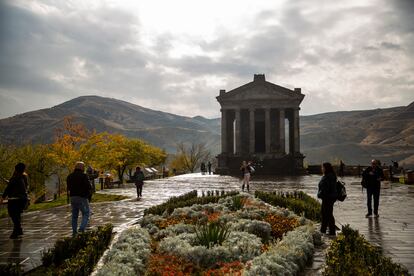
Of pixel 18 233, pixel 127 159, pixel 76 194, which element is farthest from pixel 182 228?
pixel 127 159

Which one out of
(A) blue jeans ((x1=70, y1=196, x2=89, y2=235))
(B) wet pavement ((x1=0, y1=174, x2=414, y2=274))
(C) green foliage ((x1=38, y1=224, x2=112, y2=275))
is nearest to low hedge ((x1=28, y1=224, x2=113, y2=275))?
(C) green foliage ((x1=38, y1=224, x2=112, y2=275))

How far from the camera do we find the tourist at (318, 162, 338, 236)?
33.5 ft

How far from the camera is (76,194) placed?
10750 mm

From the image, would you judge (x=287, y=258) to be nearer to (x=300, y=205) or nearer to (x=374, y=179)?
(x=300, y=205)

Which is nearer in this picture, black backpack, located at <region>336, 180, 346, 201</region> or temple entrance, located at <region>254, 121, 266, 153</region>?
black backpack, located at <region>336, 180, 346, 201</region>

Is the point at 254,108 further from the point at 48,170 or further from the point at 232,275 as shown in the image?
the point at 232,275

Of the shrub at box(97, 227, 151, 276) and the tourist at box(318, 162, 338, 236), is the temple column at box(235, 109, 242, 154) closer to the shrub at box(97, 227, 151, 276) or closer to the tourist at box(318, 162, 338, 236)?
the tourist at box(318, 162, 338, 236)

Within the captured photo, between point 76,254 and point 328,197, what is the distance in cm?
681

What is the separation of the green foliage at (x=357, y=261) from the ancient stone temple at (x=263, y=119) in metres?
44.1

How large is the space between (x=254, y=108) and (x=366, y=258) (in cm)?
5164

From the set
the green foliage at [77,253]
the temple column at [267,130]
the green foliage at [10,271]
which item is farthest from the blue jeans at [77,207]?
the temple column at [267,130]

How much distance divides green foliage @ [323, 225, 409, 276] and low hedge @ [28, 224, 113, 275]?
3.91 m

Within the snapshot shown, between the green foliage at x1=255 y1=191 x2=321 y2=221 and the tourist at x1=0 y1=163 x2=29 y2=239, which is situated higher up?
the tourist at x1=0 y1=163 x2=29 y2=239

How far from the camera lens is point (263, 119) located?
2438 inches
